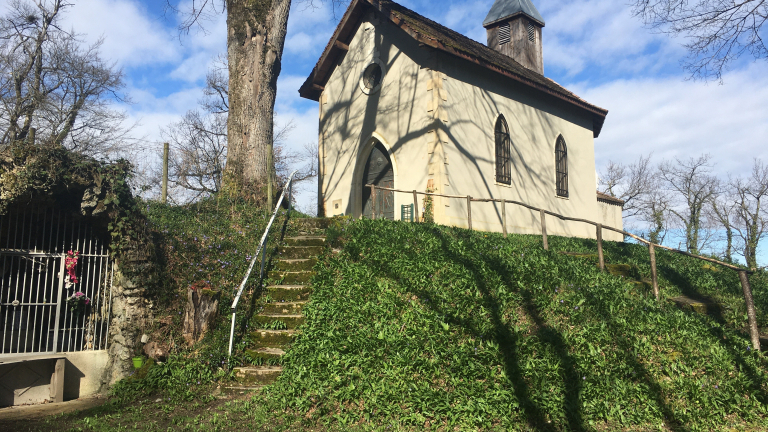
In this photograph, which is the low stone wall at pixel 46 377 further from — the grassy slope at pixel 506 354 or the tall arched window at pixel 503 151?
the tall arched window at pixel 503 151

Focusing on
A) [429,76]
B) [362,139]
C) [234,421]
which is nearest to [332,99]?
[362,139]

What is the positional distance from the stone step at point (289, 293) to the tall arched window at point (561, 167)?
1220 cm

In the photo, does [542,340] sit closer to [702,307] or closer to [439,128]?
[702,307]

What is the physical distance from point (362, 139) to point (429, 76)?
3119 millimetres

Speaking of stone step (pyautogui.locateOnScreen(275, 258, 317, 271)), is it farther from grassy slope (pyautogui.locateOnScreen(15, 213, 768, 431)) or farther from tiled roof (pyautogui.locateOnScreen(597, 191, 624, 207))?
tiled roof (pyautogui.locateOnScreen(597, 191, 624, 207))

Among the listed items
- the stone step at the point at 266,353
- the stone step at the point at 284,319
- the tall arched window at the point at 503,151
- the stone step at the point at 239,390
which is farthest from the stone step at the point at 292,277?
the tall arched window at the point at 503,151

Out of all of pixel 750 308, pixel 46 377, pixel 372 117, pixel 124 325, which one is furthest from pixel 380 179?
pixel 750 308

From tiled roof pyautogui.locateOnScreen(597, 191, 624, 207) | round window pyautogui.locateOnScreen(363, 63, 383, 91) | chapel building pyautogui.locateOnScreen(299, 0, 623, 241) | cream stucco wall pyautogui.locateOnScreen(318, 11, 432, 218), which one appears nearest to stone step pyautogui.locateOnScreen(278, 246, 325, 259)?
chapel building pyautogui.locateOnScreen(299, 0, 623, 241)

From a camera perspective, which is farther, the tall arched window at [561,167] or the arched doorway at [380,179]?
the tall arched window at [561,167]

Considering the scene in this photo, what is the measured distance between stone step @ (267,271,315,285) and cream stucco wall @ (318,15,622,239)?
5.15 meters

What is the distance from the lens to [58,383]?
6738 mm

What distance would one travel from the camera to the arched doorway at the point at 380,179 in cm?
1432

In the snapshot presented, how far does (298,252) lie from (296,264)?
0.40 m

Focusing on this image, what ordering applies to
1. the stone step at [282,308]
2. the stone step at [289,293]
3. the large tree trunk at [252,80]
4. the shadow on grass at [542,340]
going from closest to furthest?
the shadow on grass at [542,340] < the stone step at [282,308] < the stone step at [289,293] < the large tree trunk at [252,80]
